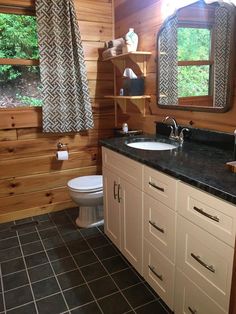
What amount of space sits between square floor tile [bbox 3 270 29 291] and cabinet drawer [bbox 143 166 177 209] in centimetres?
109

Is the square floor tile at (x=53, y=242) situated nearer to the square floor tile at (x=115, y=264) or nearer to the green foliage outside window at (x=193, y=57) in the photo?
the square floor tile at (x=115, y=264)

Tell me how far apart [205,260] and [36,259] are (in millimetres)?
1410

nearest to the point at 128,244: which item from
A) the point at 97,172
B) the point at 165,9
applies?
the point at 97,172

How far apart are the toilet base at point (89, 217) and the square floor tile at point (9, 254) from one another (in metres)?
0.60

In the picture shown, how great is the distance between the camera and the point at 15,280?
1888mm

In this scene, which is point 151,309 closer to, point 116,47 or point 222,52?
point 222,52

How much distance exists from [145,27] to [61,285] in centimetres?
215

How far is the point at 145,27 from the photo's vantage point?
2354mm

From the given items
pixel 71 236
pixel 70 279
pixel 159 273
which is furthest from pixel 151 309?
pixel 71 236

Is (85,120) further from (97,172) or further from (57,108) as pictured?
(97,172)

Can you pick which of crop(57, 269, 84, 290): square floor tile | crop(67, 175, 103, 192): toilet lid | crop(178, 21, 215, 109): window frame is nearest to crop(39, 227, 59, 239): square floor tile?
crop(67, 175, 103, 192): toilet lid

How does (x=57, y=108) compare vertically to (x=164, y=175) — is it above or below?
above

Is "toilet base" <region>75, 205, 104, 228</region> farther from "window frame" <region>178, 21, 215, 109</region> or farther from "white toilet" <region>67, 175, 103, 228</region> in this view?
"window frame" <region>178, 21, 215, 109</region>

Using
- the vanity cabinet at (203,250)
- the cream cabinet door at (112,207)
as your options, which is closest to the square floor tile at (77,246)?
the cream cabinet door at (112,207)
